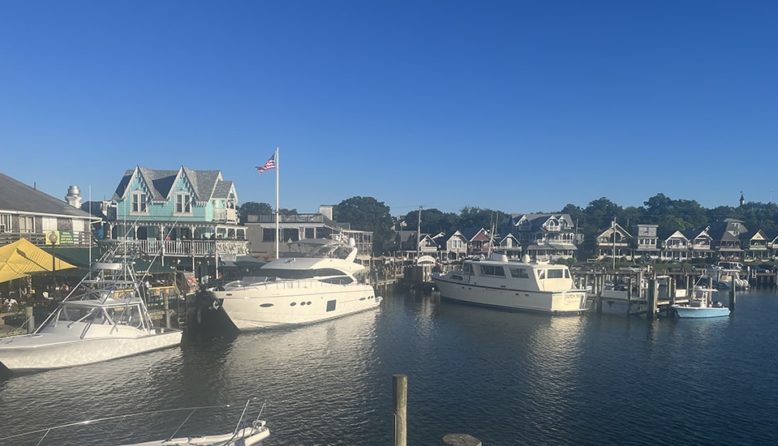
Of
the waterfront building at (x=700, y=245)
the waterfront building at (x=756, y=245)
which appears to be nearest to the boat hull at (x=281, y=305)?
the waterfront building at (x=700, y=245)

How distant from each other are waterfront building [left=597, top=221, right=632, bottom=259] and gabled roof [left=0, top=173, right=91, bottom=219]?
3264 inches

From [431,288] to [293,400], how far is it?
37.8m

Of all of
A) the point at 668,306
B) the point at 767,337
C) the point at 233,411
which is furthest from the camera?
the point at 668,306

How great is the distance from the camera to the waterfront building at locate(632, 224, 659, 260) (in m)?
92.5

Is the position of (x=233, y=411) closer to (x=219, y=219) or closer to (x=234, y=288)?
(x=234, y=288)

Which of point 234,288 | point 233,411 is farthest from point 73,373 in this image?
point 234,288

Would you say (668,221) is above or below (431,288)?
above

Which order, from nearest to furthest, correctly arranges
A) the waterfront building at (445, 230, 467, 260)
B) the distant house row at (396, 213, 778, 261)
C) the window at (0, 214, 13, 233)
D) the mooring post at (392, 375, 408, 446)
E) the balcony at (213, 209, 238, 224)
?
the mooring post at (392, 375, 408, 446), the window at (0, 214, 13, 233), the balcony at (213, 209, 238, 224), the waterfront building at (445, 230, 467, 260), the distant house row at (396, 213, 778, 261)

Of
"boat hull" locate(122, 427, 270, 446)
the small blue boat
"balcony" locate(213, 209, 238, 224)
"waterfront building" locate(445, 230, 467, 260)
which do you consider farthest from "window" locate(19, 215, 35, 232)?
"waterfront building" locate(445, 230, 467, 260)

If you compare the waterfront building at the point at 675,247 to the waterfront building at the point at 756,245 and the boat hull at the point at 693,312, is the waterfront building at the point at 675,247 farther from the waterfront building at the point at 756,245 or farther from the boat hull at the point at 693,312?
the boat hull at the point at 693,312

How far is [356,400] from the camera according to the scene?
19359 millimetres

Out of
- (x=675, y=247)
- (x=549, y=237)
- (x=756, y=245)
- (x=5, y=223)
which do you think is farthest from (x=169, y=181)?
(x=756, y=245)

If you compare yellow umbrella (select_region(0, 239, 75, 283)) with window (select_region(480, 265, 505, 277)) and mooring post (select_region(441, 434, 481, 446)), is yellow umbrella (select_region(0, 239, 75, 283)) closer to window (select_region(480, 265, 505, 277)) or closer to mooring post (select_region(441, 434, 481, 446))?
mooring post (select_region(441, 434, 481, 446))

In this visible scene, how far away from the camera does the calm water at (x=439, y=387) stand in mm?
16734
